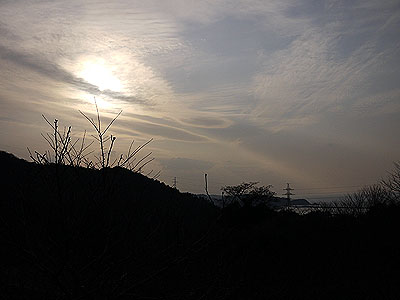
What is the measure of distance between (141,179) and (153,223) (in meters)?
0.86

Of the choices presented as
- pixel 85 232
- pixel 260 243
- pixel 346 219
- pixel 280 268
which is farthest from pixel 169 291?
pixel 346 219

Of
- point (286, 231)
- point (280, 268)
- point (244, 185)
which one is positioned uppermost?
point (244, 185)

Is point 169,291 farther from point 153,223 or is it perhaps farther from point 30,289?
point 30,289

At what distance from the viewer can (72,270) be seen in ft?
13.8

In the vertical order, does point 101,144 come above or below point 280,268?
above

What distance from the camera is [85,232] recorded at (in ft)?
14.9

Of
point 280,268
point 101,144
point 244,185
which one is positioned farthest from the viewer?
point 244,185

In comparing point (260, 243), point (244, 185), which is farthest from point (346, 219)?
point (244, 185)

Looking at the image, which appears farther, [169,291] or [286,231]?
[286,231]

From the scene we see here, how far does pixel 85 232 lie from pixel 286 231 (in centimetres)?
2441

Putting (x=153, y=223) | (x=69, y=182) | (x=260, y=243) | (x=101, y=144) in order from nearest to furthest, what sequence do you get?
(x=69, y=182), (x=101, y=144), (x=153, y=223), (x=260, y=243)

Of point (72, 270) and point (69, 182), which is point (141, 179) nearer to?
point (69, 182)

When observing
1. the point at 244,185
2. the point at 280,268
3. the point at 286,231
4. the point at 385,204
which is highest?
the point at 244,185

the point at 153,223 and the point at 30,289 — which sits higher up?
the point at 153,223
